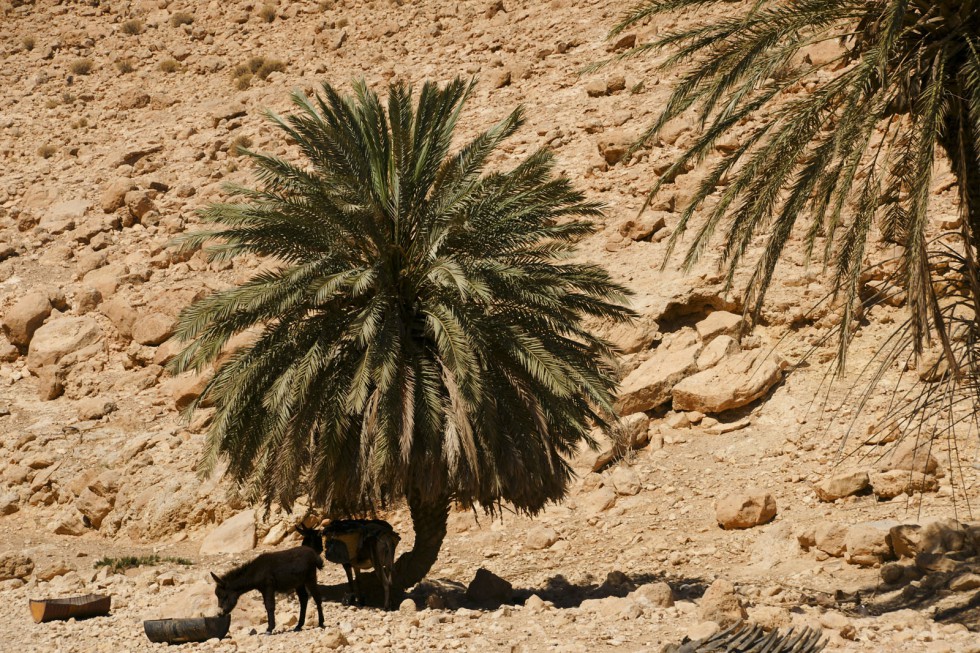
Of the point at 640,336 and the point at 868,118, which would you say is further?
the point at 640,336

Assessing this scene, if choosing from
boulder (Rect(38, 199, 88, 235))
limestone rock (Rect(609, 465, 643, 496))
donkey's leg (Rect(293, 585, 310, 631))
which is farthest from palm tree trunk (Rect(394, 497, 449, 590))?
boulder (Rect(38, 199, 88, 235))

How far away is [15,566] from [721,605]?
9.92 m

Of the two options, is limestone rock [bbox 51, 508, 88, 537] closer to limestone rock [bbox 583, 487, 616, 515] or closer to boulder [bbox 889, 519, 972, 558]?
limestone rock [bbox 583, 487, 616, 515]

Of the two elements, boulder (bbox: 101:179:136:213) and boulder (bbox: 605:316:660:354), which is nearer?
boulder (bbox: 605:316:660:354)

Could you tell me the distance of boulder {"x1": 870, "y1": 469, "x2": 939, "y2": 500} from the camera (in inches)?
458

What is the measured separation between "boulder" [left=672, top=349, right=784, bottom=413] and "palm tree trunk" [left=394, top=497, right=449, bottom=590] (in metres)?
5.59

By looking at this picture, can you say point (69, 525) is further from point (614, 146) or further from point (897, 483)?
point (897, 483)

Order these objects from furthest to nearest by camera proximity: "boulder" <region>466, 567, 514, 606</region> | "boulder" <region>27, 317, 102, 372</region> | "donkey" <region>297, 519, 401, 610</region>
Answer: "boulder" <region>27, 317, 102, 372</region> → "boulder" <region>466, 567, 514, 606</region> → "donkey" <region>297, 519, 401, 610</region>

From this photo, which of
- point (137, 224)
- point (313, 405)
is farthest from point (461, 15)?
point (313, 405)

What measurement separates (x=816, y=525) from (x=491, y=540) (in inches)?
191

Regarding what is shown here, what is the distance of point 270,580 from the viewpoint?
29.7 ft

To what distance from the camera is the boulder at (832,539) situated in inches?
424

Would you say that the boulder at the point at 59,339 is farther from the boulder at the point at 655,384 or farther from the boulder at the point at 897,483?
the boulder at the point at 897,483

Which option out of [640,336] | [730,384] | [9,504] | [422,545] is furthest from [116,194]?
[730,384]
